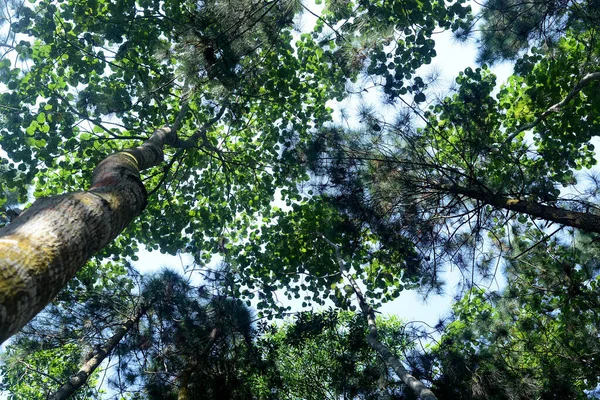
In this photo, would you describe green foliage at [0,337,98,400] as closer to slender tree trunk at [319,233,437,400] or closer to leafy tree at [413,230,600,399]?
slender tree trunk at [319,233,437,400]

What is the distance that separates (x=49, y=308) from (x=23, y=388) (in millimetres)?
7023

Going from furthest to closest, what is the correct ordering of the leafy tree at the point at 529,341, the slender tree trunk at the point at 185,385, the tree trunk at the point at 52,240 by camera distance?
the leafy tree at the point at 529,341
the slender tree trunk at the point at 185,385
the tree trunk at the point at 52,240

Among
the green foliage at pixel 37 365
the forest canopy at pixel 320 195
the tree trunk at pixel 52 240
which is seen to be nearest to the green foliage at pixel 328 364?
the forest canopy at pixel 320 195

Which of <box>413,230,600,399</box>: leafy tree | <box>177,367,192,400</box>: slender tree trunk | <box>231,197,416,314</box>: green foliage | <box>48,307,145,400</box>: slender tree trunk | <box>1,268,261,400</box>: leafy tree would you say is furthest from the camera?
<box>231,197,416,314</box>: green foliage

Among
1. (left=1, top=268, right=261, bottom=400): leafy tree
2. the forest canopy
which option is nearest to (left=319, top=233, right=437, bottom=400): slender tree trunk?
the forest canopy

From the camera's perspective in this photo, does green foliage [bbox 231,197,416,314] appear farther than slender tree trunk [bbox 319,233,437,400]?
Yes

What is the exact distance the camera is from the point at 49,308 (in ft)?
25.6

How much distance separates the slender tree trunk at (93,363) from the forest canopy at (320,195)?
5cm

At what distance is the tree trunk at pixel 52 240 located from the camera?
1.83m

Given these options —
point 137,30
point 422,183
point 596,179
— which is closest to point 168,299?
point 422,183

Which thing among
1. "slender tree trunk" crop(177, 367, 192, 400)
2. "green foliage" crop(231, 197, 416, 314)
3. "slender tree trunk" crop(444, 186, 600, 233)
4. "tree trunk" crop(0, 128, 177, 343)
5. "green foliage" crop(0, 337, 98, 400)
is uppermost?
"green foliage" crop(231, 197, 416, 314)

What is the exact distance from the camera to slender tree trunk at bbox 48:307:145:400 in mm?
5637

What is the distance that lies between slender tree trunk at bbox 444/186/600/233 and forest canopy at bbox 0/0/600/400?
3 centimetres

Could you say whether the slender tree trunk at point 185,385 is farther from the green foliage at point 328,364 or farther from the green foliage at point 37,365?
the green foliage at point 37,365
